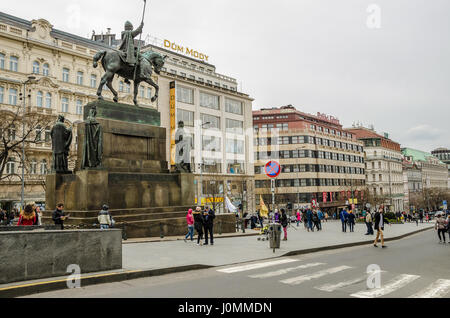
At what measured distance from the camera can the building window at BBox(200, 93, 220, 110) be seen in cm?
6509

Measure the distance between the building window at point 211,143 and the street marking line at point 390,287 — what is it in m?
55.1

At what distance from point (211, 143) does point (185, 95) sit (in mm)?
9531

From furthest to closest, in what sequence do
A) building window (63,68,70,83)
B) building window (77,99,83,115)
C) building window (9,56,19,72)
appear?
building window (77,99,83,115), building window (63,68,70,83), building window (9,56,19,72)

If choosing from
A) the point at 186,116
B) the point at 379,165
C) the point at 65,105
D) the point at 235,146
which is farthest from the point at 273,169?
the point at 379,165

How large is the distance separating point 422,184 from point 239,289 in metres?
150

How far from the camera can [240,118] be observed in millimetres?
71500

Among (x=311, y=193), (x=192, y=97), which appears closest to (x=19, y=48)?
(x=192, y=97)

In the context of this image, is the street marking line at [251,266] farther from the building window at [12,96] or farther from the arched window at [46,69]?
the arched window at [46,69]

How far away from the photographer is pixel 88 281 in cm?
825

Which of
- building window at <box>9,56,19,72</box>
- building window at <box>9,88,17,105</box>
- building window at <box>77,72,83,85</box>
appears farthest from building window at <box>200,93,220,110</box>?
building window at <box>9,88,17,105</box>

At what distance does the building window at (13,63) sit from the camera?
44178mm

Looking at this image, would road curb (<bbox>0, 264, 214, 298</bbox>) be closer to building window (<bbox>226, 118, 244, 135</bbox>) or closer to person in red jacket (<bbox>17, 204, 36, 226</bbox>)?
person in red jacket (<bbox>17, 204, 36, 226</bbox>)

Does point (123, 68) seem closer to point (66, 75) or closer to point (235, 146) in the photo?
point (66, 75)

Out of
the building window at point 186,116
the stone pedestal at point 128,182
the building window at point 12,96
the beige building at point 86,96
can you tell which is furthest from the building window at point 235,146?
the stone pedestal at point 128,182
